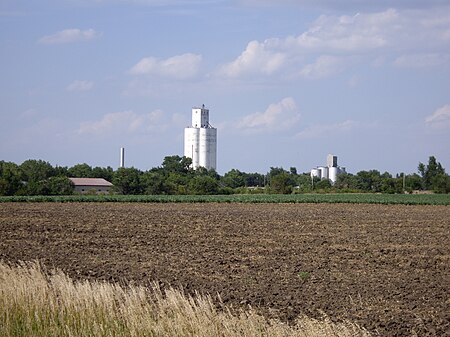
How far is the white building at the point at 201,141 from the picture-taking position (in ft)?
510

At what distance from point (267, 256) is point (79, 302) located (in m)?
12.1

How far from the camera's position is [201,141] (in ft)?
511

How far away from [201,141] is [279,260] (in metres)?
130

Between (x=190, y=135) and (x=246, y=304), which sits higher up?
(x=190, y=135)

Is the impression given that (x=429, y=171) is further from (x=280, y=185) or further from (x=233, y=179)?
(x=280, y=185)

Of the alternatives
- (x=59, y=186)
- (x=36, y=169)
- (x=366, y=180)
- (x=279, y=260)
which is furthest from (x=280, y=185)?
(x=279, y=260)

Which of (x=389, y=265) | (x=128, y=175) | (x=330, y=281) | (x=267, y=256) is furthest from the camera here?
(x=128, y=175)

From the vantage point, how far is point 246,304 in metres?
17.1

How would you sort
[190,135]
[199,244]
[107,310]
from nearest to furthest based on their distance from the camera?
[107,310] < [199,244] < [190,135]

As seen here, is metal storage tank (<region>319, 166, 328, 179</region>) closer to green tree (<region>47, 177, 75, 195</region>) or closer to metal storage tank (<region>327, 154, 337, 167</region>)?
metal storage tank (<region>327, 154, 337, 167</region>)

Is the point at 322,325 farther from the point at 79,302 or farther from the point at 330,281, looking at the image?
the point at 330,281

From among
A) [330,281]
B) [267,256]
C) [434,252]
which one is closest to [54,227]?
[267,256]

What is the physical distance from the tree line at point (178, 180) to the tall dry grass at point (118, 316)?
84.9 m

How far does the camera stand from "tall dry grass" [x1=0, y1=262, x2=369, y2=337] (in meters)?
13.6
